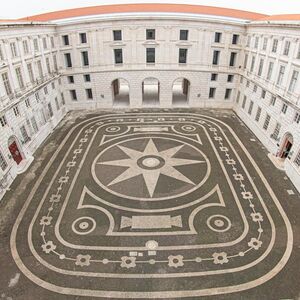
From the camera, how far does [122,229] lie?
22.9 m

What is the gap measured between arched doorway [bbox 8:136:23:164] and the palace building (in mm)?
136

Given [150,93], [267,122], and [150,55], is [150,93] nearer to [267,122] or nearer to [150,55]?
[150,55]

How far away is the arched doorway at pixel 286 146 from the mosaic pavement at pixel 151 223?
14.3ft

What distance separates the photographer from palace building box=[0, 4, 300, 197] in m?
31.3

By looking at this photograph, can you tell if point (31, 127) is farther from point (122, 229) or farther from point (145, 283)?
point (145, 283)

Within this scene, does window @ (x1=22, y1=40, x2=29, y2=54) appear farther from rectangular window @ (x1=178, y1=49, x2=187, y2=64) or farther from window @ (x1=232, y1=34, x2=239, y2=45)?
window @ (x1=232, y1=34, x2=239, y2=45)

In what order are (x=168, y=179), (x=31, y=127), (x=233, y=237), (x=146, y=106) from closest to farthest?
(x=233, y=237), (x=168, y=179), (x=31, y=127), (x=146, y=106)

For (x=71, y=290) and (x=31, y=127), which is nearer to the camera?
(x=71, y=290)

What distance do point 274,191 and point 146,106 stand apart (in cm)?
3184

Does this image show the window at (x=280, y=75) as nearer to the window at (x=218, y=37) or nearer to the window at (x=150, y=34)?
the window at (x=218, y=37)

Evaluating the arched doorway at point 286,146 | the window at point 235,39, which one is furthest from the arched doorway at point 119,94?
the arched doorway at point 286,146

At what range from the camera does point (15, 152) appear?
32.2 m

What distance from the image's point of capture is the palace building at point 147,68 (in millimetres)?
31252

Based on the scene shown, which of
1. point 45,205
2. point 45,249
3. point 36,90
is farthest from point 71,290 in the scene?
point 36,90
